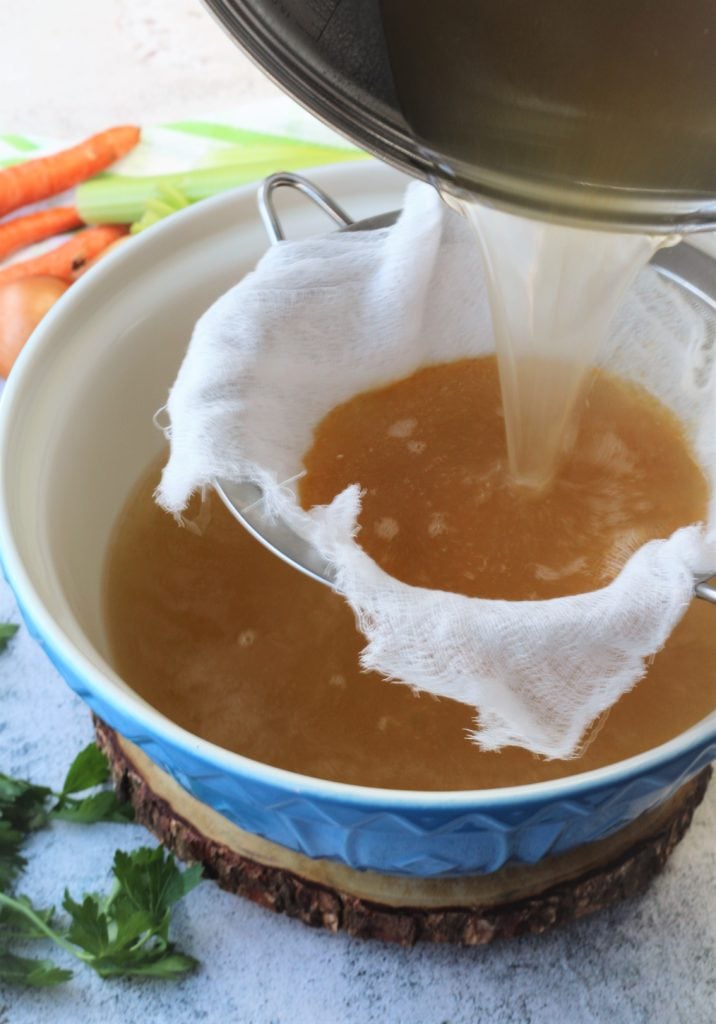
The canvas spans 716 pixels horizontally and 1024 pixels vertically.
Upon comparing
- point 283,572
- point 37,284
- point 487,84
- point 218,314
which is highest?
point 487,84

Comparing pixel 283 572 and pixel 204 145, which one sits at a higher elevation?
pixel 204 145

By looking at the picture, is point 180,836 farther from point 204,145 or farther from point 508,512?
point 204,145

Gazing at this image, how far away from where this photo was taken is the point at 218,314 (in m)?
1.27

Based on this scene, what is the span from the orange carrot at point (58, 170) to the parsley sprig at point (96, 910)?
1125mm

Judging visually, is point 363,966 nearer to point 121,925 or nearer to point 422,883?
point 422,883

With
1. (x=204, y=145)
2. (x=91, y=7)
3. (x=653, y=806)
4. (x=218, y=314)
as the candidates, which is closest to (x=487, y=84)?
(x=218, y=314)

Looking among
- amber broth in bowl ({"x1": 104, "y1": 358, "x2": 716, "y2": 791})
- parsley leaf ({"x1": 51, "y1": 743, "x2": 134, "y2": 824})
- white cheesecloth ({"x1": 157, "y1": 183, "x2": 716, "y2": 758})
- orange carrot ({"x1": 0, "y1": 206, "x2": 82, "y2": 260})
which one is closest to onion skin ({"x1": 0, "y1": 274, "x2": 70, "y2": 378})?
orange carrot ({"x1": 0, "y1": 206, "x2": 82, "y2": 260})

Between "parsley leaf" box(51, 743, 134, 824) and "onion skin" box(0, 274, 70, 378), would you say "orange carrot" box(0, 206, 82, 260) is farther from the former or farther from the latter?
"parsley leaf" box(51, 743, 134, 824)

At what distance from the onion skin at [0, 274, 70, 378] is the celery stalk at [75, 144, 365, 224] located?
0.30 metres

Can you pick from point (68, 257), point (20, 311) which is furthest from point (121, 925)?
point (68, 257)

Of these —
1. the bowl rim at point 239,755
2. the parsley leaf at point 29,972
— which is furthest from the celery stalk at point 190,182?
the parsley leaf at point 29,972

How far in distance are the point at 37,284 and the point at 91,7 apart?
1.08 meters

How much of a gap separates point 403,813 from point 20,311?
110 cm

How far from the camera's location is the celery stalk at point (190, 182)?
1.94 metres
